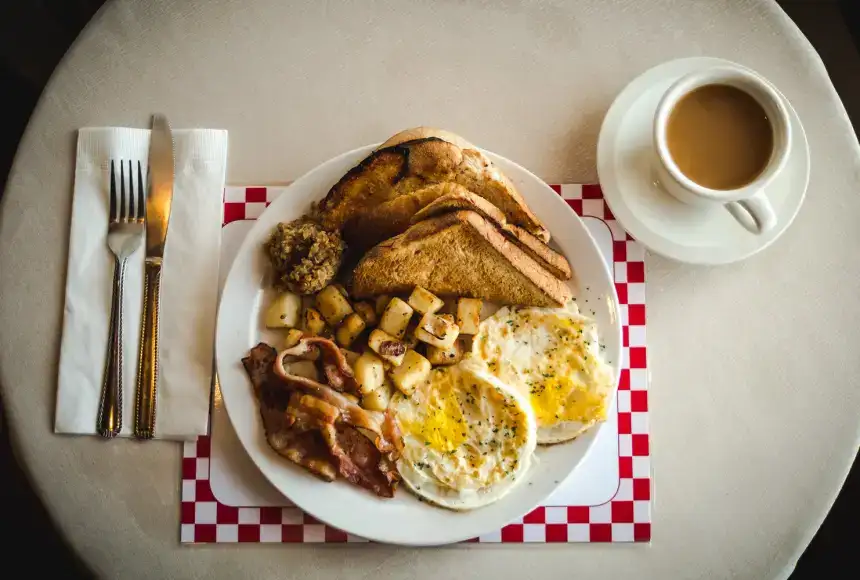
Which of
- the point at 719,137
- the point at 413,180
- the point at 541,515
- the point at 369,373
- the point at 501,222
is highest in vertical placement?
the point at 719,137

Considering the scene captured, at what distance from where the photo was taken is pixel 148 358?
1889 millimetres

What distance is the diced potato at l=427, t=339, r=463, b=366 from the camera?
1.77 metres

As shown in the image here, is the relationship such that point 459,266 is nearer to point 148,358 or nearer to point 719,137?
point 719,137

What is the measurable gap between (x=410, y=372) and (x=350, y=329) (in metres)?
0.20

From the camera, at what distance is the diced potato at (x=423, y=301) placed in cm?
180

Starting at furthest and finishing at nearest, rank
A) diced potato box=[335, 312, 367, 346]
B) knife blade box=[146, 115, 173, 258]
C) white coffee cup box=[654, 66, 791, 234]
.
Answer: knife blade box=[146, 115, 173, 258]
diced potato box=[335, 312, 367, 346]
white coffee cup box=[654, 66, 791, 234]

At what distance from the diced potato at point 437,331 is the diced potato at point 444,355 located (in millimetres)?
17

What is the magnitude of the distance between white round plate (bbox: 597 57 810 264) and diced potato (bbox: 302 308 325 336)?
32.6 inches

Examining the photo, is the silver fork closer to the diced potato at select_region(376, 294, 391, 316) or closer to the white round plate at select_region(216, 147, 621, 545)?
the white round plate at select_region(216, 147, 621, 545)

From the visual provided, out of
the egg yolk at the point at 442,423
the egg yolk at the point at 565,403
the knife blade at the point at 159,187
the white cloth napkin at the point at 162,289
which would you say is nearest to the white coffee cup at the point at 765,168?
the egg yolk at the point at 565,403

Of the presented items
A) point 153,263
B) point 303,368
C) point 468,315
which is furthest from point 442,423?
point 153,263

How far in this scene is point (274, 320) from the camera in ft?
6.01

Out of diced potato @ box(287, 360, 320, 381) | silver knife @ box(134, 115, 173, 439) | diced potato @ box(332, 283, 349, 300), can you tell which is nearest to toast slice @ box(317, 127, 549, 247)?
diced potato @ box(332, 283, 349, 300)

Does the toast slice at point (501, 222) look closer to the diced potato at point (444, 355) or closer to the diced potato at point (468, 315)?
the diced potato at point (468, 315)
